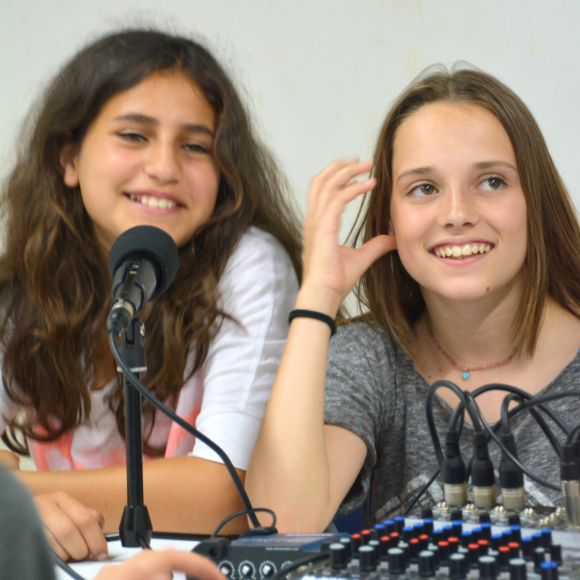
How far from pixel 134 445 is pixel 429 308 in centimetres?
68

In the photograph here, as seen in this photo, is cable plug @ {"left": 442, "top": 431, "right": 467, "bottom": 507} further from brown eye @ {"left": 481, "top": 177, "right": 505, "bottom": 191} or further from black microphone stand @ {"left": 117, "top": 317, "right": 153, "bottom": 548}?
brown eye @ {"left": 481, "top": 177, "right": 505, "bottom": 191}

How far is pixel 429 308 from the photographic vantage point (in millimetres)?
1285

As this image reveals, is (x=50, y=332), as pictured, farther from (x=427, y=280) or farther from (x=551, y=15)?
Answer: (x=551, y=15)

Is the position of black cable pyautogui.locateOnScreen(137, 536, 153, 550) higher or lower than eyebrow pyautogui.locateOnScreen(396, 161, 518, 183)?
lower

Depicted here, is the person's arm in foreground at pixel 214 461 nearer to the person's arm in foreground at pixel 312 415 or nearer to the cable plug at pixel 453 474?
the person's arm in foreground at pixel 312 415

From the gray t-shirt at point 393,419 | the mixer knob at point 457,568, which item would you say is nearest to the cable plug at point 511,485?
the mixer knob at point 457,568

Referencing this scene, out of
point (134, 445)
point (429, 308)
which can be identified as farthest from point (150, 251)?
point (429, 308)

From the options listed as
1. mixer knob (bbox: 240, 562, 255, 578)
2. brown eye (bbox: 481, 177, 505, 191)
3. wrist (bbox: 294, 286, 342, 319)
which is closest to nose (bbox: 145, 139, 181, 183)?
wrist (bbox: 294, 286, 342, 319)

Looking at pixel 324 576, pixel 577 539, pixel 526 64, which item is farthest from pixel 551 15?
pixel 324 576

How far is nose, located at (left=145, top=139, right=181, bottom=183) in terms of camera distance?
4.17 feet

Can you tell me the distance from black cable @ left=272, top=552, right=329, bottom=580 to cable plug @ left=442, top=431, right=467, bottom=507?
0.57ft

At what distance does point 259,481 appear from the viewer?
1041 millimetres

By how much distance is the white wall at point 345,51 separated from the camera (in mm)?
1760

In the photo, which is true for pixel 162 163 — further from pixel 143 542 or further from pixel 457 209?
pixel 143 542
